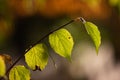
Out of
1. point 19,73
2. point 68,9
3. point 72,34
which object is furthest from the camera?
point 68,9

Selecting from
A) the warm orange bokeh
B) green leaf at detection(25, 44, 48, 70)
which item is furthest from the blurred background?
green leaf at detection(25, 44, 48, 70)

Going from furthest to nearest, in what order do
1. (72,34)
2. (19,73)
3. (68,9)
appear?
(68,9) → (72,34) → (19,73)

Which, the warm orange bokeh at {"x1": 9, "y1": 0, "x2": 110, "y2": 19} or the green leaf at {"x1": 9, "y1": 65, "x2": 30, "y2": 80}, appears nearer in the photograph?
the green leaf at {"x1": 9, "y1": 65, "x2": 30, "y2": 80}

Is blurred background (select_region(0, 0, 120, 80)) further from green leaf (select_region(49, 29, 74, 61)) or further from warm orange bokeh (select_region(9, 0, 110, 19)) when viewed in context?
green leaf (select_region(49, 29, 74, 61))

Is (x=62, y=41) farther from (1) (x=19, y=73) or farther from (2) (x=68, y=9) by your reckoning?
(2) (x=68, y=9)

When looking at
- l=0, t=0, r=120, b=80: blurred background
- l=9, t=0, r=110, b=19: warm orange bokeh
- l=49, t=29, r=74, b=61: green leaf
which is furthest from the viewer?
l=9, t=0, r=110, b=19: warm orange bokeh

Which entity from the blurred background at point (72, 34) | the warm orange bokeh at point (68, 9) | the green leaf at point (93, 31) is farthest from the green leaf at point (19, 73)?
the warm orange bokeh at point (68, 9)

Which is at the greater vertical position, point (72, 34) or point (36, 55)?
point (72, 34)

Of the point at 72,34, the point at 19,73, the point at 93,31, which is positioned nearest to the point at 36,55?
the point at 19,73
